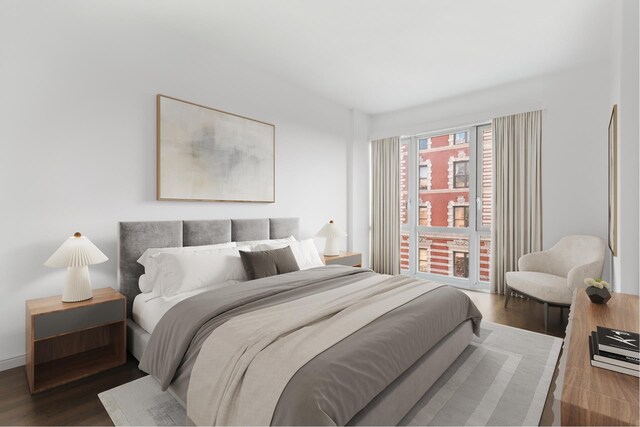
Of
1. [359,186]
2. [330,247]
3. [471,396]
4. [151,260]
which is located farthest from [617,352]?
[359,186]

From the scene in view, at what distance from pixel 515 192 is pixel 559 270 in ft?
3.63

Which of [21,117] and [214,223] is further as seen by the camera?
[214,223]

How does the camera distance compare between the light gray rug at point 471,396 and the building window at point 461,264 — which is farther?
the building window at point 461,264

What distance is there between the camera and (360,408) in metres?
1.39

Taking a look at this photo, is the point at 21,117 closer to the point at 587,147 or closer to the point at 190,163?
the point at 190,163

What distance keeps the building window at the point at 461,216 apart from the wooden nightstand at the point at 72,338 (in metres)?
4.42

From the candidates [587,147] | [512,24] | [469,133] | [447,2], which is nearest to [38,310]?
[447,2]

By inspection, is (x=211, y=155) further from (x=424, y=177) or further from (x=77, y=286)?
(x=424, y=177)

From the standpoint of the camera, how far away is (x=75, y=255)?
2203mm

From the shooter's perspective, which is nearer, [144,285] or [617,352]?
[617,352]

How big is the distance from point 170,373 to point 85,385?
2.86 ft

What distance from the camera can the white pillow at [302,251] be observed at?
321 cm

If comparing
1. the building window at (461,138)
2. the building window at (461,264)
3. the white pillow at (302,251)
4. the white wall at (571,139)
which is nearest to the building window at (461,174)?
the building window at (461,138)

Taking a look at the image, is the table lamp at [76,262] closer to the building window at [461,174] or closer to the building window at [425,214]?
the building window at [425,214]
